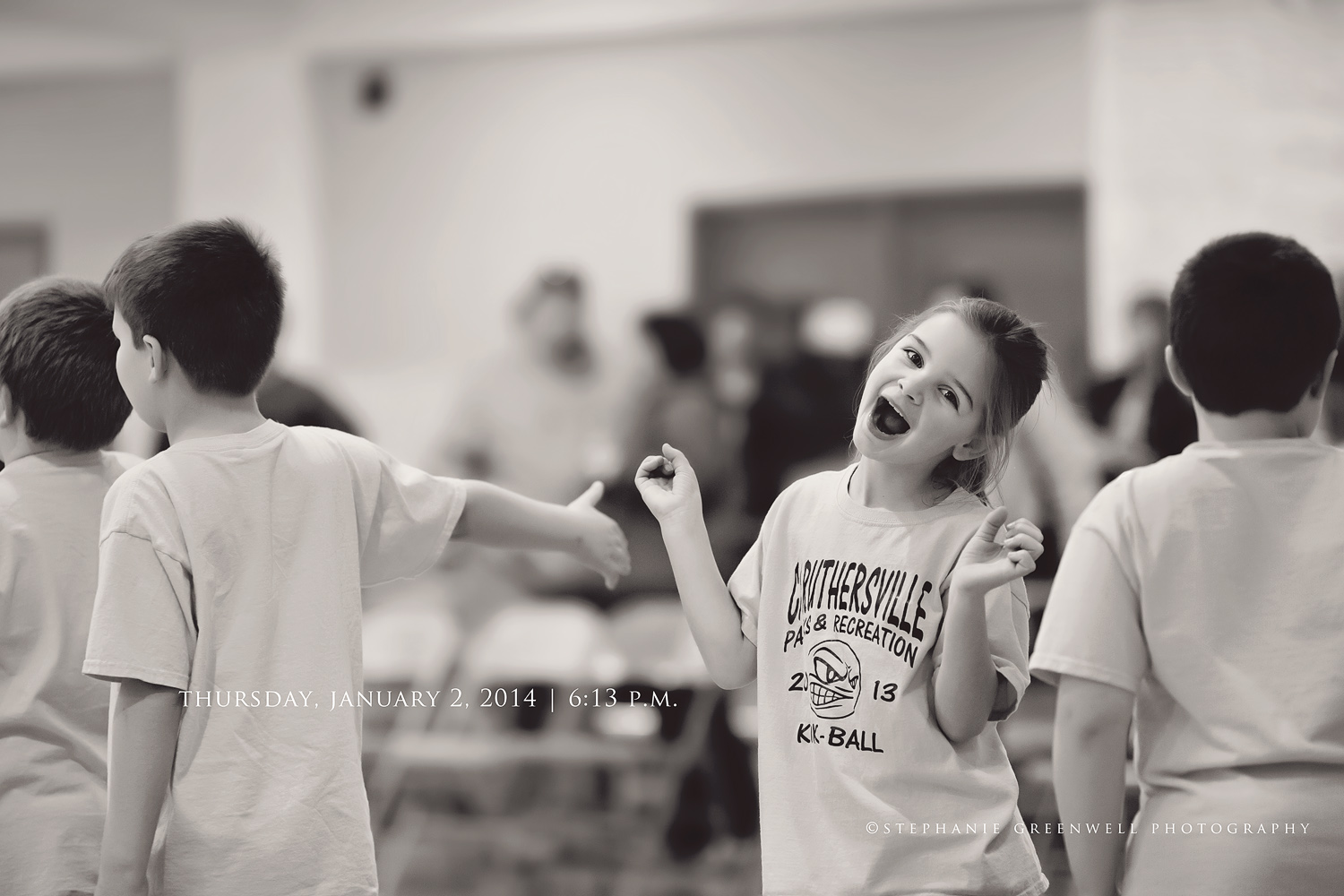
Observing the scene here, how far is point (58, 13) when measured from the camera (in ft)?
19.3

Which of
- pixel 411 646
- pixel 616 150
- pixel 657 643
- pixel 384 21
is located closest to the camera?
pixel 657 643

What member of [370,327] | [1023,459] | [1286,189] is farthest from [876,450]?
[370,327]

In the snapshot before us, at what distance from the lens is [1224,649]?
1.37m

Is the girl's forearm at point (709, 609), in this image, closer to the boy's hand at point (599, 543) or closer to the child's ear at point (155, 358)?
the boy's hand at point (599, 543)

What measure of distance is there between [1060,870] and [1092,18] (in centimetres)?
408

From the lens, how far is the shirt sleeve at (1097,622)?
139 cm

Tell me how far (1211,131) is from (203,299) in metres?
5.00

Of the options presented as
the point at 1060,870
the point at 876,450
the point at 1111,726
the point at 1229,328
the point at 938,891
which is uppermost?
the point at 1229,328

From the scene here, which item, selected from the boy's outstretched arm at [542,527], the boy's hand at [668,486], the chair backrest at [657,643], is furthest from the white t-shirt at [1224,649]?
the chair backrest at [657,643]

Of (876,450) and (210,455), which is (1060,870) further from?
(210,455)

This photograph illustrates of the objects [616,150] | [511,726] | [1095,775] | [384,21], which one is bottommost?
[511,726]

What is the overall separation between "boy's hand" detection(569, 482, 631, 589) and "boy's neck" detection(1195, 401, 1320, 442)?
28.5 inches

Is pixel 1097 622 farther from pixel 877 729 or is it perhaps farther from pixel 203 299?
pixel 203 299

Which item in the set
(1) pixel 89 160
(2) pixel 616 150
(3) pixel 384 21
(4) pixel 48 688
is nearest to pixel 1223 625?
(4) pixel 48 688
